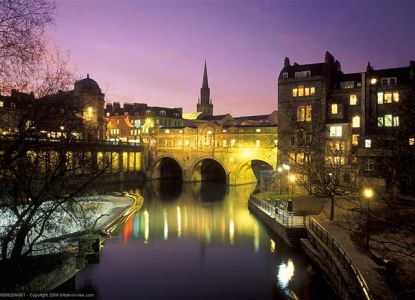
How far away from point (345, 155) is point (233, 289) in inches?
1438

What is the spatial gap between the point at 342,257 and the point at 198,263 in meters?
12.1

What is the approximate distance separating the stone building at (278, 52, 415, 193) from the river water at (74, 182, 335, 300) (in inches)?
670

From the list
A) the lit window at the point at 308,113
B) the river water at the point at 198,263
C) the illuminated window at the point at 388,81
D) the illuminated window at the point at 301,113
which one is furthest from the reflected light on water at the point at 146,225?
the illuminated window at the point at 388,81

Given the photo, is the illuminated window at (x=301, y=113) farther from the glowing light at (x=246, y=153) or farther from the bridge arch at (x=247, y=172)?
the glowing light at (x=246, y=153)

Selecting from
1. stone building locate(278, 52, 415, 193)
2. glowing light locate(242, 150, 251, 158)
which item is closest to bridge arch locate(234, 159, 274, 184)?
glowing light locate(242, 150, 251, 158)

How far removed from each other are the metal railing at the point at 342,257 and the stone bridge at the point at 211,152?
42870 millimetres

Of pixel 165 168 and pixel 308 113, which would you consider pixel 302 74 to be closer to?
pixel 308 113

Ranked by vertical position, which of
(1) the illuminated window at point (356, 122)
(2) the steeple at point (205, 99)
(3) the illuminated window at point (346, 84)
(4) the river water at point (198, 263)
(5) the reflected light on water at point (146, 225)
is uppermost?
(2) the steeple at point (205, 99)

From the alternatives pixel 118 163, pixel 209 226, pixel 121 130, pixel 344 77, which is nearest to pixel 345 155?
pixel 344 77

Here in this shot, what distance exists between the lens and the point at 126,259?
27797 millimetres

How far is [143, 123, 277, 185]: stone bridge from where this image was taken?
71688 mm

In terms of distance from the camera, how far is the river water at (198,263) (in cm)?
2245

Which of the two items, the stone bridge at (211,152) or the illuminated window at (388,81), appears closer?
the illuminated window at (388,81)

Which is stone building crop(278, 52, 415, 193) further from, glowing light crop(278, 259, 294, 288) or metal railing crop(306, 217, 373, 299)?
A: glowing light crop(278, 259, 294, 288)
